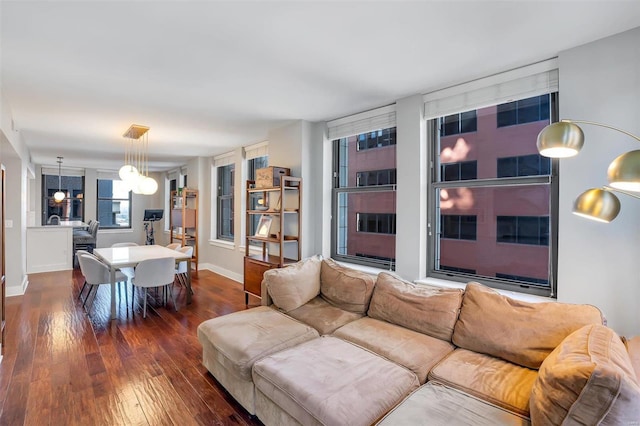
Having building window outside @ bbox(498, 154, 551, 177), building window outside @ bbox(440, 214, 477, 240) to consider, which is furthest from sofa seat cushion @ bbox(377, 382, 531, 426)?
building window outside @ bbox(498, 154, 551, 177)

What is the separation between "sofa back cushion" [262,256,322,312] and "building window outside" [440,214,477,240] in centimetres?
144

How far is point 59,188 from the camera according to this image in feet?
27.7

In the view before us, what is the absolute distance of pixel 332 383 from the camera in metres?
1.74

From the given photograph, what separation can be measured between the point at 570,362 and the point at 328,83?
261 centimetres

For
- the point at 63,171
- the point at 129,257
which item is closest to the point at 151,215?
the point at 63,171

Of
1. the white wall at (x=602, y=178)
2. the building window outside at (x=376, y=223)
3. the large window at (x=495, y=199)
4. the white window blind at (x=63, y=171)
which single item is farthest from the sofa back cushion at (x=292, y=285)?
the white window blind at (x=63, y=171)

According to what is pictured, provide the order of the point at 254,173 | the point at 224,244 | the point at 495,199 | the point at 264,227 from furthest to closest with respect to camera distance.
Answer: the point at 224,244 → the point at 254,173 → the point at 264,227 → the point at 495,199

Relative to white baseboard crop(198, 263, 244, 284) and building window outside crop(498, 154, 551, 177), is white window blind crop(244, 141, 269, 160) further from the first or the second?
building window outside crop(498, 154, 551, 177)

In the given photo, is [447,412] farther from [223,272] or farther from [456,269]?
[223,272]

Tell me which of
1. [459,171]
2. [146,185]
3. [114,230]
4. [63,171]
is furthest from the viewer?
[114,230]

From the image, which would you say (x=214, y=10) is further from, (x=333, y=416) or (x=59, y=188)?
(x=59, y=188)

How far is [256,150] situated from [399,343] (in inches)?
167

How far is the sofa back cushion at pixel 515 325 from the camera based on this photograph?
1.90 meters

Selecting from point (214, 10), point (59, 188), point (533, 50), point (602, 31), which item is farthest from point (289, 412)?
point (59, 188)
